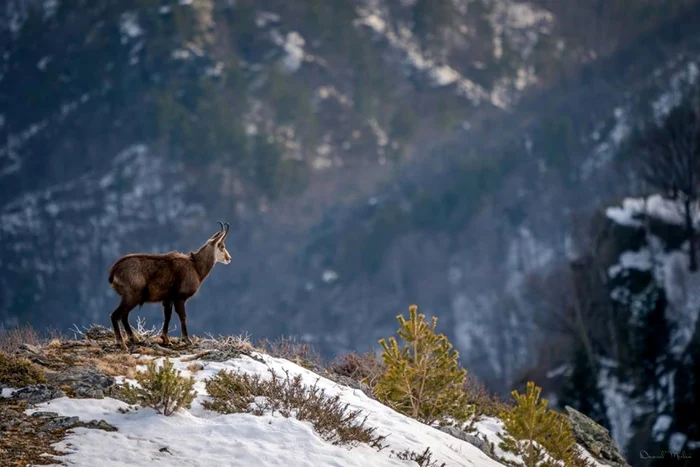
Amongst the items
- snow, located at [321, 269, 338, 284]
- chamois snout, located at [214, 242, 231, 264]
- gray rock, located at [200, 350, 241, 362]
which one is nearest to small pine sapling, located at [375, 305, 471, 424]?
gray rock, located at [200, 350, 241, 362]

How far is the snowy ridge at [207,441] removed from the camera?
36.2 feet

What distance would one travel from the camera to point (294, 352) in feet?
58.5

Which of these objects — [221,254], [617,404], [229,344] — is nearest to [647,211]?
[617,404]

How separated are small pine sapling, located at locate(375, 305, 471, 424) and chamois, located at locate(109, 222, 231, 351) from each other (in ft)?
10.6

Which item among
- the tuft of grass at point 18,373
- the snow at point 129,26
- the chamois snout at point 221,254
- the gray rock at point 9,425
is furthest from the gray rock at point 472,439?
the snow at point 129,26

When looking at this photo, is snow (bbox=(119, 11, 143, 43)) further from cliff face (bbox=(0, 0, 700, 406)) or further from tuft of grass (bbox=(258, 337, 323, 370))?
tuft of grass (bbox=(258, 337, 323, 370))

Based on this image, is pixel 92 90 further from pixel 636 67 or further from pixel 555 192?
pixel 636 67

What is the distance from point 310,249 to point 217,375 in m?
145

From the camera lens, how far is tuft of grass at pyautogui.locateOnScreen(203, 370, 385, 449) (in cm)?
1256

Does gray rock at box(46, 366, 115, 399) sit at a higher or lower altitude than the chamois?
lower

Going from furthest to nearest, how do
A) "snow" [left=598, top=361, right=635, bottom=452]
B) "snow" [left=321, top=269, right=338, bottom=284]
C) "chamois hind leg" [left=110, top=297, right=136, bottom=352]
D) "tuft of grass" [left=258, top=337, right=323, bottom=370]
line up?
1. "snow" [left=321, top=269, right=338, bottom=284]
2. "snow" [left=598, top=361, right=635, bottom=452]
3. "tuft of grass" [left=258, top=337, right=323, bottom=370]
4. "chamois hind leg" [left=110, top=297, right=136, bottom=352]

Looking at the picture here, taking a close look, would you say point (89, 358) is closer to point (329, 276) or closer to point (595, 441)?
point (595, 441)

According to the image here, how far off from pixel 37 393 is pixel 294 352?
629cm

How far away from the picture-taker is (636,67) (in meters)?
184
